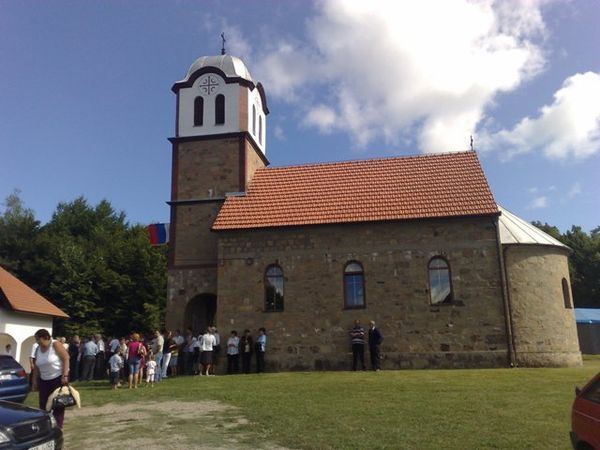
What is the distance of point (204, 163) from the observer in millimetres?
24500

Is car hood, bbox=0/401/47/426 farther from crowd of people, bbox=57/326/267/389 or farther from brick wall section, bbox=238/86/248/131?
brick wall section, bbox=238/86/248/131

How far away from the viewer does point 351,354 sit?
20.1m

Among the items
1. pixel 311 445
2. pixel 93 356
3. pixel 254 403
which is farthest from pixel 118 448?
pixel 93 356

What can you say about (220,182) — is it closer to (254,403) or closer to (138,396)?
(138,396)

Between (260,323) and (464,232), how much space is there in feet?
28.4

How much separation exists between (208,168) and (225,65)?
202 inches

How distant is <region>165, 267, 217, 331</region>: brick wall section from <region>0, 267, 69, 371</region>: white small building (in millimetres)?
4825

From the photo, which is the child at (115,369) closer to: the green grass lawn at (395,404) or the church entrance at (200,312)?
the green grass lawn at (395,404)

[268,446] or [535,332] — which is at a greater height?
[535,332]

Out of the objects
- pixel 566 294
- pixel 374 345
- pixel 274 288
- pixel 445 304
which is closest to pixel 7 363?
pixel 274 288

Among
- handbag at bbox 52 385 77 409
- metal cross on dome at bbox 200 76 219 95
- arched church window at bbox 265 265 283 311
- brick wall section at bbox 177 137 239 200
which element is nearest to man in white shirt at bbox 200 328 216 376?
arched church window at bbox 265 265 283 311

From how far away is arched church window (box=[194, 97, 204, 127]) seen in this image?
989 inches

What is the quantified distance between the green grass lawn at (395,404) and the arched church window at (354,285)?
3635 millimetres

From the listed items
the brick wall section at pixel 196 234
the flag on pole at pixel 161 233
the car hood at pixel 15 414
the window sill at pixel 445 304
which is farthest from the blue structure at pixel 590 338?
the car hood at pixel 15 414
